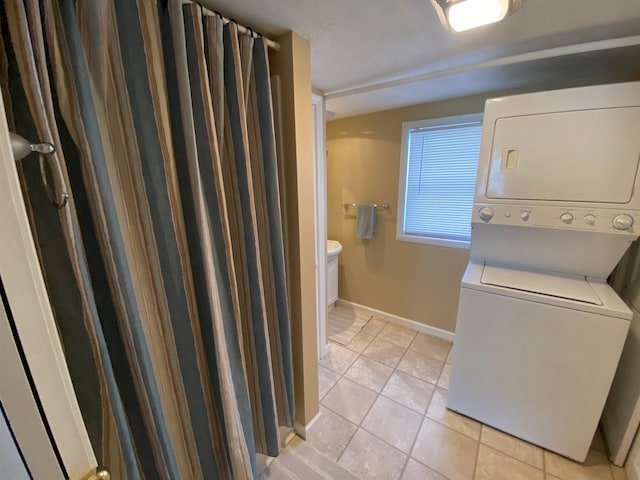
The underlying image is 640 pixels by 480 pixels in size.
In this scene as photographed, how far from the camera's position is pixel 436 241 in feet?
7.66

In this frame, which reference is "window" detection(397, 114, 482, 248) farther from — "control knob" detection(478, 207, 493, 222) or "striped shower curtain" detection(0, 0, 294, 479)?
"striped shower curtain" detection(0, 0, 294, 479)

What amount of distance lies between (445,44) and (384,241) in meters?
1.69

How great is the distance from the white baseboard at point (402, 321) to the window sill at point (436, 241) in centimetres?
79

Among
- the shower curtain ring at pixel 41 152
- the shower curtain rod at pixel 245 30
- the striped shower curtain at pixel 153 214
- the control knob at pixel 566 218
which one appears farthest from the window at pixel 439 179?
the shower curtain ring at pixel 41 152

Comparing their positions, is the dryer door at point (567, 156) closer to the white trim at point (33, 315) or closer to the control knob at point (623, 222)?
the control knob at point (623, 222)

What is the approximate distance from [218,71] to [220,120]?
0.52 feet

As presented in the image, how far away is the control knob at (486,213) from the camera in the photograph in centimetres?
150

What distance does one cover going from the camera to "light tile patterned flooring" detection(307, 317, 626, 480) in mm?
1391

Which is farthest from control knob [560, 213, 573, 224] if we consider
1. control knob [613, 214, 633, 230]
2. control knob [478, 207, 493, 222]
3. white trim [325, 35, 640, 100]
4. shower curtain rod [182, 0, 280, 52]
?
shower curtain rod [182, 0, 280, 52]

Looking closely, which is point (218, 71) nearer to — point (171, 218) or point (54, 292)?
point (171, 218)

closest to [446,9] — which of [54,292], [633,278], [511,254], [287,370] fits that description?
[511,254]

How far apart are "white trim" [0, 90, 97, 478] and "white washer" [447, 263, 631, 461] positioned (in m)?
1.68

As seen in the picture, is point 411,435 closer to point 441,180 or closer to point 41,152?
point 441,180

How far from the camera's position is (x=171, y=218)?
85 cm
